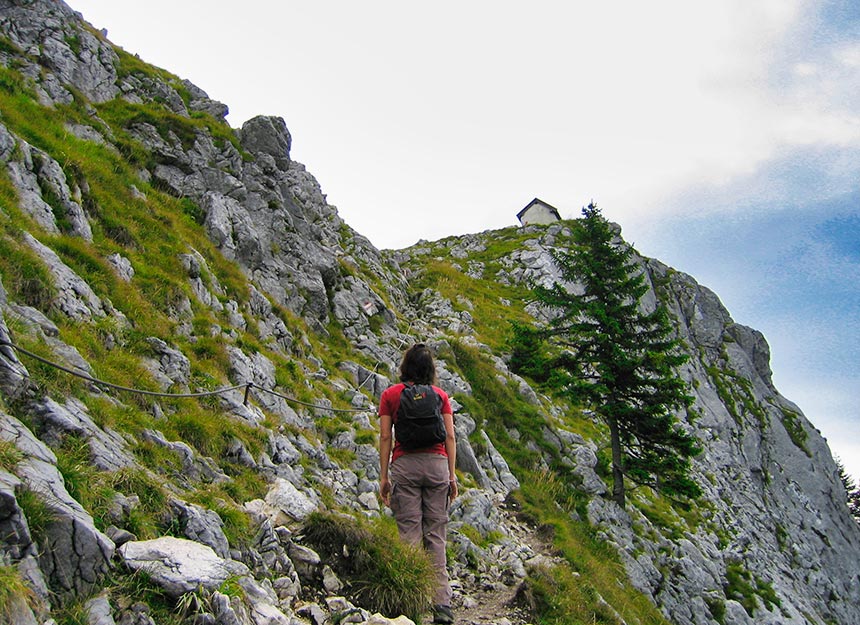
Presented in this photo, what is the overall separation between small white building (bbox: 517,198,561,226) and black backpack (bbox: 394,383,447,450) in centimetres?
6933

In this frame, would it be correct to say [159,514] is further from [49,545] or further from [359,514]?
[359,514]

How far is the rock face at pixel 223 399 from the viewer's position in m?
4.43

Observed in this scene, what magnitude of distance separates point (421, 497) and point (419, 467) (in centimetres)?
46

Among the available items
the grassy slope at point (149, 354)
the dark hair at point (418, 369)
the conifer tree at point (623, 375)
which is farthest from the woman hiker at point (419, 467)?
the conifer tree at point (623, 375)

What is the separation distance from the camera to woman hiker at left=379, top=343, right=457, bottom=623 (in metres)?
6.48

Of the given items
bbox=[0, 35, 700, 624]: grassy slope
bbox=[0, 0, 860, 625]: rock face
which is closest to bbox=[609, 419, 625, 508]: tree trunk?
bbox=[0, 0, 860, 625]: rock face

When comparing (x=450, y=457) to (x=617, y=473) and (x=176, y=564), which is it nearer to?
(x=176, y=564)

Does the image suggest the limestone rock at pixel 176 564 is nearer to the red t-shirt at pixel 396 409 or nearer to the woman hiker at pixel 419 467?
the woman hiker at pixel 419 467

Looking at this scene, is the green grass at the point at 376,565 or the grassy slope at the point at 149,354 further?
the grassy slope at the point at 149,354

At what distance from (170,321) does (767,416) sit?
4613 centimetres

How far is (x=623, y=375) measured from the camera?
17844 millimetres

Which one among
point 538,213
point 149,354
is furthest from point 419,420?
point 538,213

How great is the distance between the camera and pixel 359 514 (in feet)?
30.0

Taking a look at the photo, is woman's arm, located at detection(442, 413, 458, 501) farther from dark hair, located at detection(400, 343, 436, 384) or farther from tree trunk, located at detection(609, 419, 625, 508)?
tree trunk, located at detection(609, 419, 625, 508)
